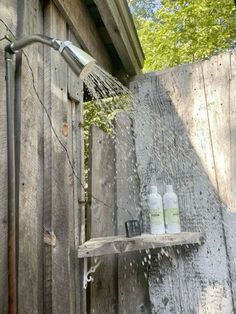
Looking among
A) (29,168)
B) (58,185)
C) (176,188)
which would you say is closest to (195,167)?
(176,188)

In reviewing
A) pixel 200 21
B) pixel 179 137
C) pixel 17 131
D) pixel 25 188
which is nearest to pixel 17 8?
pixel 17 131

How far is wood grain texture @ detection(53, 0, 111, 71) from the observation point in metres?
1.45

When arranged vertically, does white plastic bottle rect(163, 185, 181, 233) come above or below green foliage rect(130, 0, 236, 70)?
below

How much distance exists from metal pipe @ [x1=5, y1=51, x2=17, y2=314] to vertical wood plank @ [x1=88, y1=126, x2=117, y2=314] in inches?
21.2

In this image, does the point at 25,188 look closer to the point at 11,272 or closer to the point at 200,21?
the point at 11,272

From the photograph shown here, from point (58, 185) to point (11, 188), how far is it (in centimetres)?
28

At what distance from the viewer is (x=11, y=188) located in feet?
3.10

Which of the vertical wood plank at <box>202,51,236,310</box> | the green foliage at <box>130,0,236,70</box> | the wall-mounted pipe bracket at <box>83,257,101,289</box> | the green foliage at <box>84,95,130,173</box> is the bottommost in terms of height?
the wall-mounted pipe bracket at <box>83,257,101,289</box>

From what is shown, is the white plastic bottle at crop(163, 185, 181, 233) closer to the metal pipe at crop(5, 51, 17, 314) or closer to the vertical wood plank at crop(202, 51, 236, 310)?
the vertical wood plank at crop(202, 51, 236, 310)

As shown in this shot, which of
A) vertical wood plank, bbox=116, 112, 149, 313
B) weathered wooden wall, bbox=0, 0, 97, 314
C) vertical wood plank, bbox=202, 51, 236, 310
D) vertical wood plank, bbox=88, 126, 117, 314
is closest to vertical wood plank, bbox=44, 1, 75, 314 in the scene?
weathered wooden wall, bbox=0, 0, 97, 314

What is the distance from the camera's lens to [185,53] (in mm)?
3408

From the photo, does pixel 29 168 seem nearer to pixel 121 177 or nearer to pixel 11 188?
pixel 11 188

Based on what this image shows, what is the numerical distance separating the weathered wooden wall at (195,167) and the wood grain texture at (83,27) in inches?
15.6

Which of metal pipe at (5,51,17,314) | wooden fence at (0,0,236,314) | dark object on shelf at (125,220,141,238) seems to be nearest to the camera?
metal pipe at (5,51,17,314)
